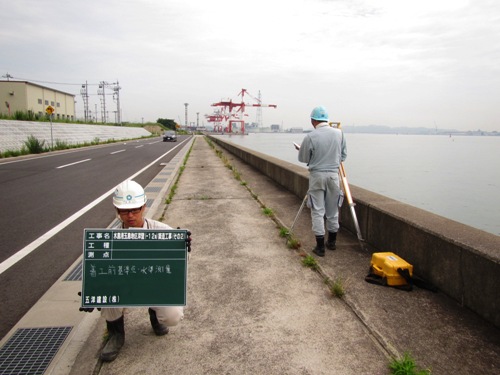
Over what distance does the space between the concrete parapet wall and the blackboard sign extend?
8.36ft

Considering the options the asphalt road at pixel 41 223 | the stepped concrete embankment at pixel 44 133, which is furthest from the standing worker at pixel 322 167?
the stepped concrete embankment at pixel 44 133

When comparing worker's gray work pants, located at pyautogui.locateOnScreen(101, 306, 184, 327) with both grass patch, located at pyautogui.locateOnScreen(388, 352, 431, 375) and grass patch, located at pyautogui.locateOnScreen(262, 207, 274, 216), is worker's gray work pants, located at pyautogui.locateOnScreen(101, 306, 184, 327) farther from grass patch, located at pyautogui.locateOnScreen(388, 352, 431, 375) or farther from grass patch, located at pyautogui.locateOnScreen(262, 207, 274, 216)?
grass patch, located at pyautogui.locateOnScreen(262, 207, 274, 216)

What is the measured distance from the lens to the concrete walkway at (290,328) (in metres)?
2.57

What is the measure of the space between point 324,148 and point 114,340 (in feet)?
10.8

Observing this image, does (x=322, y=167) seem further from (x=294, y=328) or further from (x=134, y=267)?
(x=134, y=267)

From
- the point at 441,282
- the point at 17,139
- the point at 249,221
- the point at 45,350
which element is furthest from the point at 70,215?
the point at 17,139

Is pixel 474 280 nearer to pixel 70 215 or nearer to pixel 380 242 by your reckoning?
pixel 380 242

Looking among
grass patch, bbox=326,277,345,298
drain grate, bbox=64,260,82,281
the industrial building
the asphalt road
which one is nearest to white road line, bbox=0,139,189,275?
the asphalt road

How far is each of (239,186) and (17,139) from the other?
54.7 ft

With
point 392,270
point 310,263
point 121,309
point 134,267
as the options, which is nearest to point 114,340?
point 121,309

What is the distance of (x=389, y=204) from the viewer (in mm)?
5211

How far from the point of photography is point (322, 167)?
472cm

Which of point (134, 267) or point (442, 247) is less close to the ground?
point (134, 267)

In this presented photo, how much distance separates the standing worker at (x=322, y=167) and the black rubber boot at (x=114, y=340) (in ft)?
9.09
